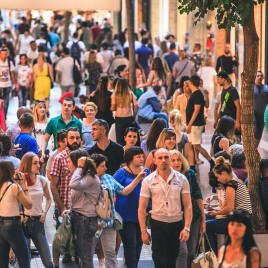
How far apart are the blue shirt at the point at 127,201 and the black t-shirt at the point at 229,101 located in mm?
4895

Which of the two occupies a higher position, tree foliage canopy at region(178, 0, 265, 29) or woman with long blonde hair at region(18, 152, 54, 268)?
tree foliage canopy at region(178, 0, 265, 29)

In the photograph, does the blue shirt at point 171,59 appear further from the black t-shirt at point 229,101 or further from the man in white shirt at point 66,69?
the black t-shirt at point 229,101

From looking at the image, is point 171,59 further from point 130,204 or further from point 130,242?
point 130,242

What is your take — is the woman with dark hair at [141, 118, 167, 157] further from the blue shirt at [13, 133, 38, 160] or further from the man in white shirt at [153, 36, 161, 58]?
the man in white shirt at [153, 36, 161, 58]

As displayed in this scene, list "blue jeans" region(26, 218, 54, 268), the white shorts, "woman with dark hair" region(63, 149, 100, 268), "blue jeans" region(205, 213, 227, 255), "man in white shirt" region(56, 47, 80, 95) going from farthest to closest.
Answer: "man in white shirt" region(56, 47, 80, 95)
the white shorts
"blue jeans" region(205, 213, 227, 255)
"blue jeans" region(26, 218, 54, 268)
"woman with dark hair" region(63, 149, 100, 268)

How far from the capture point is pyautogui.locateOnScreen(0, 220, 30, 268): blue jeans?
6.91 meters

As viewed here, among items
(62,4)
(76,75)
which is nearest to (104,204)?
(62,4)

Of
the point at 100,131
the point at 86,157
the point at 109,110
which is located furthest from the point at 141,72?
the point at 86,157

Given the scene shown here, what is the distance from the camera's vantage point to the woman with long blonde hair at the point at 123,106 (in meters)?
11.7

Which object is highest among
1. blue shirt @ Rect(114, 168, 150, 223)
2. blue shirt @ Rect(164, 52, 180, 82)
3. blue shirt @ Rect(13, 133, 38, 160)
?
blue shirt @ Rect(164, 52, 180, 82)

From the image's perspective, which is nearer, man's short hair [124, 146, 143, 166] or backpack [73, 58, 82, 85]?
man's short hair [124, 146, 143, 166]

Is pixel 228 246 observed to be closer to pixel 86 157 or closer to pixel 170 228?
pixel 170 228

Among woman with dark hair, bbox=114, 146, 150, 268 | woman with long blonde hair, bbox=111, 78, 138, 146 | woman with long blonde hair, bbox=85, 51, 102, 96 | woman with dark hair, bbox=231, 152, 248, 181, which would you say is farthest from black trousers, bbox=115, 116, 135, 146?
woman with long blonde hair, bbox=85, 51, 102, 96

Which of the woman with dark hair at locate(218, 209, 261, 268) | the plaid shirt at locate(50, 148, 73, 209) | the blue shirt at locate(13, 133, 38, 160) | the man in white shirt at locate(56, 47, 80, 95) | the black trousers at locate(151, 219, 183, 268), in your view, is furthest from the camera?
the man in white shirt at locate(56, 47, 80, 95)
